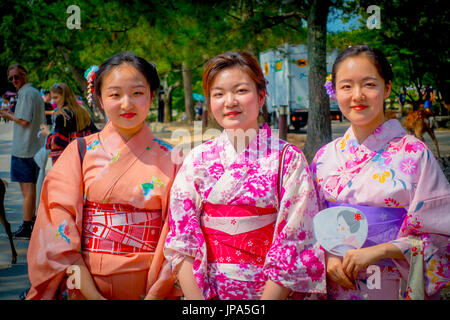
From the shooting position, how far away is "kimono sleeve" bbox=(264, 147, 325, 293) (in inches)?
70.1

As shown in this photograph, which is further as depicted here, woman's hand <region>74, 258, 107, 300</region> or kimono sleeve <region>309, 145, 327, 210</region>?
kimono sleeve <region>309, 145, 327, 210</region>

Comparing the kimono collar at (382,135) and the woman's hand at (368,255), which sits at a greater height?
the kimono collar at (382,135)

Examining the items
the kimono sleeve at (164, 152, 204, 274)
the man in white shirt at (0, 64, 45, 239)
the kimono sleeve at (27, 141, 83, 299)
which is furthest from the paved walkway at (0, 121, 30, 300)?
the kimono sleeve at (164, 152, 204, 274)

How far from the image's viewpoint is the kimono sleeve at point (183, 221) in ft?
6.10

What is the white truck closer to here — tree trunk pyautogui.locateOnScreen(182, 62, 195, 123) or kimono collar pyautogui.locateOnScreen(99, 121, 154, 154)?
tree trunk pyautogui.locateOnScreen(182, 62, 195, 123)

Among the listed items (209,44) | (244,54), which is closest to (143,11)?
(209,44)

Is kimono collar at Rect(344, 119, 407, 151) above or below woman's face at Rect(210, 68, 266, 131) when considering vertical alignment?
below

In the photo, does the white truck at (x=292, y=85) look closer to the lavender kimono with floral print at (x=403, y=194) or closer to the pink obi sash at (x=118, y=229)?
the lavender kimono with floral print at (x=403, y=194)

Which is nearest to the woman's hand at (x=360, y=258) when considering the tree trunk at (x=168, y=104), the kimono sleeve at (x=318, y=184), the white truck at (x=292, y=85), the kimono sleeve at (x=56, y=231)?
→ the kimono sleeve at (x=318, y=184)

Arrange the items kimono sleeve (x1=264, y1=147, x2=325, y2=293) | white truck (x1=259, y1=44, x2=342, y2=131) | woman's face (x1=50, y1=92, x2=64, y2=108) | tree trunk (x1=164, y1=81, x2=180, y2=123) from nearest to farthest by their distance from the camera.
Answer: kimono sleeve (x1=264, y1=147, x2=325, y2=293)
woman's face (x1=50, y1=92, x2=64, y2=108)
white truck (x1=259, y1=44, x2=342, y2=131)
tree trunk (x1=164, y1=81, x2=180, y2=123)

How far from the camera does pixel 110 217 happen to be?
6.52 feet

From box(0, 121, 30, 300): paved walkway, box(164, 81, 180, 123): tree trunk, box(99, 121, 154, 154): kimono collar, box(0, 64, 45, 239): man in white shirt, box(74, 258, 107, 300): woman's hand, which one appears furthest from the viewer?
box(164, 81, 180, 123): tree trunk

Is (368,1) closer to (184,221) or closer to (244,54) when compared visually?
(244,54)

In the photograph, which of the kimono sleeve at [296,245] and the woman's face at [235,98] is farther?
the woman's face at [235,98]
